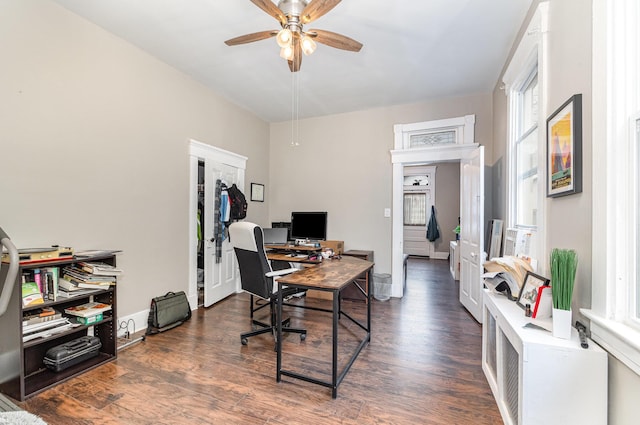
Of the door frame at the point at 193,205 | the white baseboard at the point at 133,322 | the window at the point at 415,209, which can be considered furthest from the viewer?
the window at the point at 415,209

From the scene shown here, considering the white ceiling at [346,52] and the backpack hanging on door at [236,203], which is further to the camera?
the backpack hanging on door at [236,203]

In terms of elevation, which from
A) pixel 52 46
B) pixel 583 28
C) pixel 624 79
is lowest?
pixel 624 79

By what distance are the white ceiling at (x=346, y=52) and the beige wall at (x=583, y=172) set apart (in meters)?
0.84

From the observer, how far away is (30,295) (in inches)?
75.2

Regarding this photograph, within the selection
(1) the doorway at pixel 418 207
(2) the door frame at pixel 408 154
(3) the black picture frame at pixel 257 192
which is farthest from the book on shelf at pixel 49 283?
(1) the doorway at pixel 418 207

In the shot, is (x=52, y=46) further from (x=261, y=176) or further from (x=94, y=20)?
(x=261, y=176)

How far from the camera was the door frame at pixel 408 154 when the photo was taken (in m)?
4.02

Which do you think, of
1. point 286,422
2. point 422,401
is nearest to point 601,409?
point 422,401

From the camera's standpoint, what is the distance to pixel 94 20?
250cm

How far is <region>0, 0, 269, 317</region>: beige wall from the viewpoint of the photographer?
6.85 ft

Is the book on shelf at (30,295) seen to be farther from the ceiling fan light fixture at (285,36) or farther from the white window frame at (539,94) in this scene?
the white window frame at (539,94)

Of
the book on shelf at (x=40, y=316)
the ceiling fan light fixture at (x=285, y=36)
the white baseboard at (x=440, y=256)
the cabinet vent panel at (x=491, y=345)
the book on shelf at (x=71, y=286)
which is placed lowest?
the white baseboard at (x=440, y=256)

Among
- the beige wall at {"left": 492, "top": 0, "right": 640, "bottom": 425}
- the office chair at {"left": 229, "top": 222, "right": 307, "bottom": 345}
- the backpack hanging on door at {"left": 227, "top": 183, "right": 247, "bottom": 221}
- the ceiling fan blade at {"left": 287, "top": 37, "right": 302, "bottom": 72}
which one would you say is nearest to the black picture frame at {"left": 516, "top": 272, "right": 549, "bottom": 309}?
the beige wall at {"left": 492, "top": 0, "right": 640, "bottom": 425}

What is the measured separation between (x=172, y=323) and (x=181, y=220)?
3.90ft
